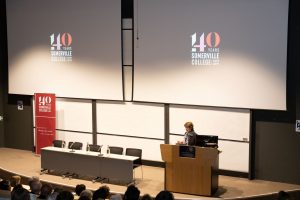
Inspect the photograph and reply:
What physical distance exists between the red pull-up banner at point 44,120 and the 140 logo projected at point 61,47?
3.03ft

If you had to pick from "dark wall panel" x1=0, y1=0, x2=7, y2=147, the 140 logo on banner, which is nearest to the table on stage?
the 140 logo on banner

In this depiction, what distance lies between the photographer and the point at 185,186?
8.00 metres

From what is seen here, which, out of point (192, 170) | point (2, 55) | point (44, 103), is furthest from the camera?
point (2, 55)

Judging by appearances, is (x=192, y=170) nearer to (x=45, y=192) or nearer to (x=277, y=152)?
(x=277, y=152)

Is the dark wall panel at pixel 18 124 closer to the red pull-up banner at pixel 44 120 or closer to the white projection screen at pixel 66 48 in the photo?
the white projection screen at pixel 66 48

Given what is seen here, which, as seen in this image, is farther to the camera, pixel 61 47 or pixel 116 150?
pixel 61 47

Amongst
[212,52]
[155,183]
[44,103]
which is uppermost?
[212,52]

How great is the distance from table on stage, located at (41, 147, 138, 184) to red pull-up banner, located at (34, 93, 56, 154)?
4.77 ft

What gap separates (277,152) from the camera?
8.77m

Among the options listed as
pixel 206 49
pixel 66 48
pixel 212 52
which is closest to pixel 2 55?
pixel 66 48

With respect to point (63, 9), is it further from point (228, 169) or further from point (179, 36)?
point (228, 169)

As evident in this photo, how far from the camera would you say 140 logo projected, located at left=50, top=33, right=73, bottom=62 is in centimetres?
1074

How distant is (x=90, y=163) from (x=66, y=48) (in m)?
3.19

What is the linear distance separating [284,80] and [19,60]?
6572 mm
